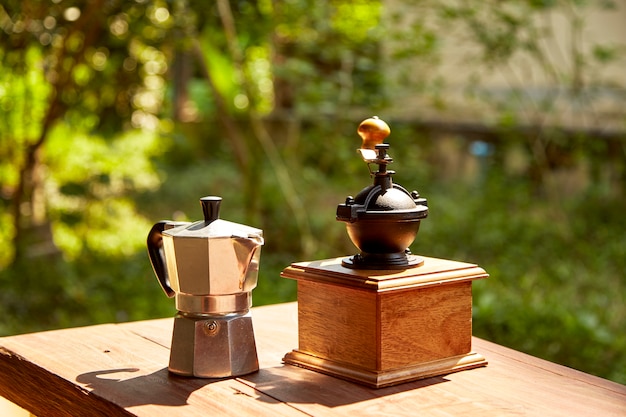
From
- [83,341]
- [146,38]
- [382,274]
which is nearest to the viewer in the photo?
[382,274]

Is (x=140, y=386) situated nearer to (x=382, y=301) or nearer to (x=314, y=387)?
(x=314, y=387)

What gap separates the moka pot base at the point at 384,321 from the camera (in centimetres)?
150

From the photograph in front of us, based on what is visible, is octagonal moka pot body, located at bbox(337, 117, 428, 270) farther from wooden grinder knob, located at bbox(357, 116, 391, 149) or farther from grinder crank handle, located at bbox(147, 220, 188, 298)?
grinder crank handle, located at bbox(147, 220, 188, 298)

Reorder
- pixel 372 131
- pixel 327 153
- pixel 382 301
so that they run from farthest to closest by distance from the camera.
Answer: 1. pixel 327 153
2. pixel 372 131
3. pixel 382 301

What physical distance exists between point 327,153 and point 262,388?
4.73 meters

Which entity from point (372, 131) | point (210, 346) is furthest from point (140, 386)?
point (372, 131)

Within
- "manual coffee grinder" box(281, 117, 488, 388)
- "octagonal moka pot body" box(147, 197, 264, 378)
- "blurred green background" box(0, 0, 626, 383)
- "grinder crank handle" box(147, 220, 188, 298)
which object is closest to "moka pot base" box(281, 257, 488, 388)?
"manual coffee grinder" box(281, 117, 488, 388)

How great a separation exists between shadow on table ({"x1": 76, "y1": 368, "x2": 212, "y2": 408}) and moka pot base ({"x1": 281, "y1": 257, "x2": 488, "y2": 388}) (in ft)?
0.71

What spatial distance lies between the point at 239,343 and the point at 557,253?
4347 mm

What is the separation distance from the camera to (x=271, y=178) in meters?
7.11

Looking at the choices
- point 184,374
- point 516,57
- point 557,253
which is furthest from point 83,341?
point 516,57

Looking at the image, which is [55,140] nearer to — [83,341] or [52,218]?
[52,218]

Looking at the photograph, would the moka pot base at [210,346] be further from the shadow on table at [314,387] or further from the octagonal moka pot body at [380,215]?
the octagonal moka pot body at [380,215]

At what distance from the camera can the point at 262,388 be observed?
4.93ft
